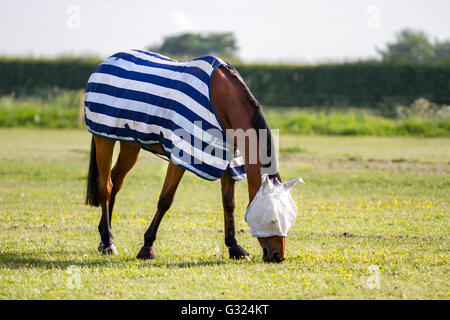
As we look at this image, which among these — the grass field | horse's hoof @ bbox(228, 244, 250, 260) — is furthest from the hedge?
horse's hoof @ bbox(228, 244, 250, 260)

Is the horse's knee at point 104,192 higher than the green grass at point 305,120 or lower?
higher

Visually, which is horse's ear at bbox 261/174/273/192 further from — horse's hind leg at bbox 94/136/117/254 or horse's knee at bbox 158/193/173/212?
horse's hind leg at bbox 94/136/117/254

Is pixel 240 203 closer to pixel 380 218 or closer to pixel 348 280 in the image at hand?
pixel 380 218

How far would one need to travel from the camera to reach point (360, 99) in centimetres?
2636

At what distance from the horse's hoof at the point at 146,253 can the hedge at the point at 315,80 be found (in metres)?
19.8

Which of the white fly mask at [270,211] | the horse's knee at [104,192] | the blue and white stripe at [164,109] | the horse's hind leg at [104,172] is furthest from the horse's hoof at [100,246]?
the white fly mask at [270,211]

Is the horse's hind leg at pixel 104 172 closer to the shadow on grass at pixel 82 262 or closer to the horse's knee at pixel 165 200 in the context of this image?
the shadow on grass at pixel 82 262

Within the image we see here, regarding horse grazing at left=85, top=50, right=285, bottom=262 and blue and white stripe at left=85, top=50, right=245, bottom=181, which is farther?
blue and white stripe at left=85, top=50, right=245, bottom=181

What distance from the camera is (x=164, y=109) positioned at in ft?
19.5

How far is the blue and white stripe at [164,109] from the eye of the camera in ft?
18.8

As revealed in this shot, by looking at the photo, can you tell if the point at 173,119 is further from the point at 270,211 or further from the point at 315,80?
the point at 315,80

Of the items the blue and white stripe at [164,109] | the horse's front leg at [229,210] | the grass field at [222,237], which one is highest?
the blue and white stripe at [164,109]

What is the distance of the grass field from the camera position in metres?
Result: 4.79

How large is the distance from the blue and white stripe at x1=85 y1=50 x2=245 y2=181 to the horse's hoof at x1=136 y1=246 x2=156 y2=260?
38.0 inches
